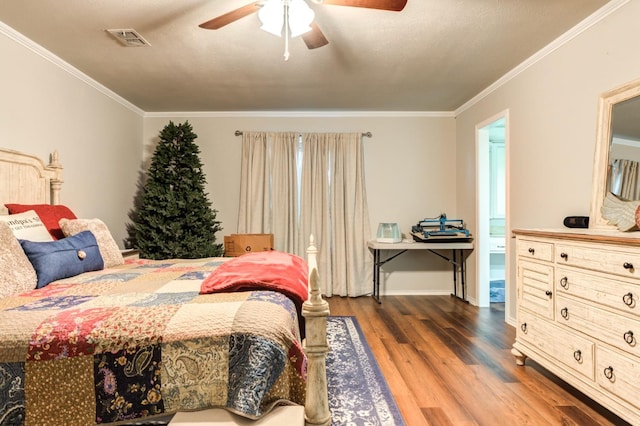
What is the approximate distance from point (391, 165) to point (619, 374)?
11.3 feet

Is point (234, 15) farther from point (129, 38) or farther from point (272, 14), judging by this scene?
point (129, 38)

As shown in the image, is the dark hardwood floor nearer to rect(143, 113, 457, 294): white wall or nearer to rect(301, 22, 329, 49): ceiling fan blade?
rect(143, 113, 457, 294): white wall

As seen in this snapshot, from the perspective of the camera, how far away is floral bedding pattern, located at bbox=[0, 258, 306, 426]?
1121mm

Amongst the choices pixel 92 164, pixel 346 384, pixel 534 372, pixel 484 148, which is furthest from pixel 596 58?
pixel 92 164

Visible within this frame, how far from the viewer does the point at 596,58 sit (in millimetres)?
2422

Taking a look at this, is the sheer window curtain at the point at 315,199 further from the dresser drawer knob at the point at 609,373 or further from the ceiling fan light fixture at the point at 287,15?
the dresser drawer knob at the point at 609,373

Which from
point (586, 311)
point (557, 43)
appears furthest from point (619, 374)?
point (557, 43)

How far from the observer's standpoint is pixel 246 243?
427 cm

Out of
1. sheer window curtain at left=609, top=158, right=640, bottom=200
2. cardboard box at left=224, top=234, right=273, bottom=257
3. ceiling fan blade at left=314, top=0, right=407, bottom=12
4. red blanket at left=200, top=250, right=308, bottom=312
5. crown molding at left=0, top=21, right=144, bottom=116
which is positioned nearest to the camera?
red blanket at left=200, top=250, right=308, bottom=312

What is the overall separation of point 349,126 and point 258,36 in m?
2.31

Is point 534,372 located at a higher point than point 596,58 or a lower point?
lower

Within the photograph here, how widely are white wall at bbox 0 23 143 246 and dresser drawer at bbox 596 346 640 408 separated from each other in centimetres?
393

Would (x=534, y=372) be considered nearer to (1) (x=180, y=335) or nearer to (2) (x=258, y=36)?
(1) (x=180, y=335)

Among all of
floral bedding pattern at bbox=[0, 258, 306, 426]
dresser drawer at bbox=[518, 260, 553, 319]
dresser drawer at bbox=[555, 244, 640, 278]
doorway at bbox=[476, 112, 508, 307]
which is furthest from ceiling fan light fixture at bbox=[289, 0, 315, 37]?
doorway at bbox=[476, 112, 508, 307]
